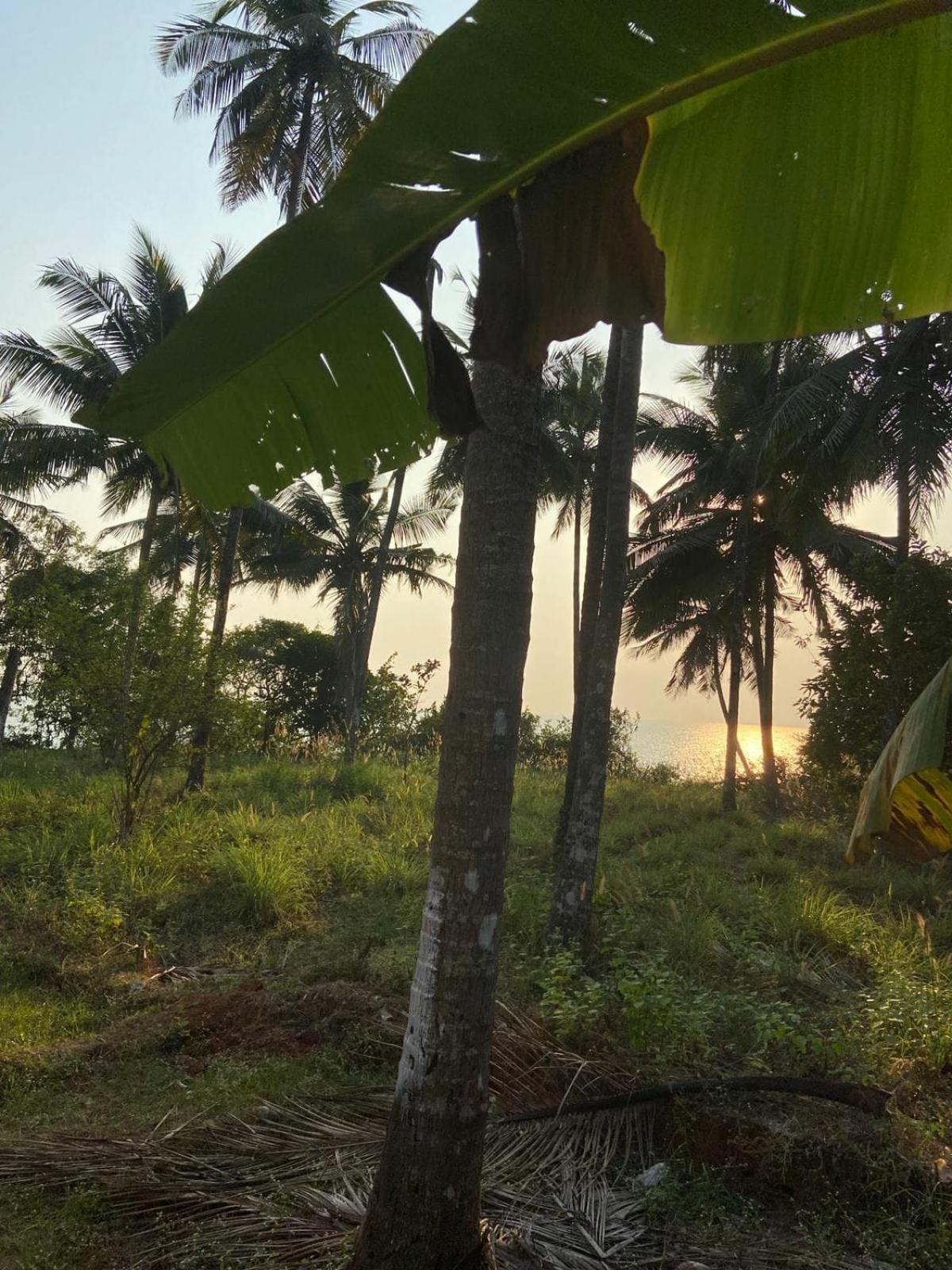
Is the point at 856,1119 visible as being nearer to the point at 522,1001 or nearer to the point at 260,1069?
the point at 522,1001

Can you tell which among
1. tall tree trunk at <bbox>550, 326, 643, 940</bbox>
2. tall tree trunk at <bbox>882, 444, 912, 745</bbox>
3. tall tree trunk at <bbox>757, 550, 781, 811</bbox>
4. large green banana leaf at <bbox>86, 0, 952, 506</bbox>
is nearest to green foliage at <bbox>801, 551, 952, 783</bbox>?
tall tree trunk at <bbox>882, 444, 912, 745</bbox>

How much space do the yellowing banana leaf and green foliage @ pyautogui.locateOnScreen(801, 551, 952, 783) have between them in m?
9.82

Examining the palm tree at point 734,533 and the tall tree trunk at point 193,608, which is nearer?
the tall tree trunk at point 193,608

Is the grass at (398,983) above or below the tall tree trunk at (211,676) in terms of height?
below

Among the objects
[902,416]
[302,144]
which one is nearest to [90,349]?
[302,144]

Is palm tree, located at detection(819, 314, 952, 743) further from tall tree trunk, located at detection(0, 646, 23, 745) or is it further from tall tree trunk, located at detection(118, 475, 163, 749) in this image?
tall tree trunk, located at detection(0, 646, 23, 745)

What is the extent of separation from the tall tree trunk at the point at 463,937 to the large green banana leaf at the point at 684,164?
1.17 meters

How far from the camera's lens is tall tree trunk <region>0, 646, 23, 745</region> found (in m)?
24.9

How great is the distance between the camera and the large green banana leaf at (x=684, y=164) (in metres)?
1.24

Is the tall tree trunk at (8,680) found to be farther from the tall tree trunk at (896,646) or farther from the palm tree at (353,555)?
the tall tree trunk at (896,646)

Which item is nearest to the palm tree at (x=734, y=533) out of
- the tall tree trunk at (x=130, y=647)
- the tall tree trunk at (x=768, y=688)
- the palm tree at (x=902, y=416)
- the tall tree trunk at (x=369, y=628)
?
the tall tree trunk at (x=768, y=688)

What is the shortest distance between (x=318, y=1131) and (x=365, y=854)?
6.41 metres

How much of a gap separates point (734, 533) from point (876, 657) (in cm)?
671

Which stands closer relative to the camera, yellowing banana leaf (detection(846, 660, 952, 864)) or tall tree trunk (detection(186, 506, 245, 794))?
yellowing banana leaf (detection(846, 660, 952, 864))
